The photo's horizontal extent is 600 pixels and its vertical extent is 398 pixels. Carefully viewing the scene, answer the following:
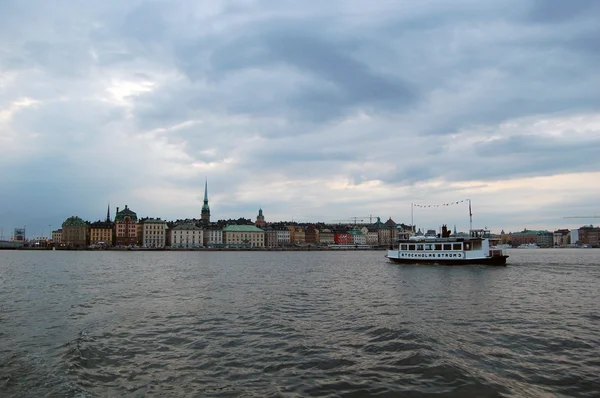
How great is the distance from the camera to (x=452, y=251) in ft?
242

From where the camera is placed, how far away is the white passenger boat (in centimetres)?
7238

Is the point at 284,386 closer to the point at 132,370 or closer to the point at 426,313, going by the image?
the point at 132,370

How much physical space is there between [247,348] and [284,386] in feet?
15.3

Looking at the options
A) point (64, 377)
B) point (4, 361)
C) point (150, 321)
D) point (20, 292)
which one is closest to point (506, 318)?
point (150, 321)

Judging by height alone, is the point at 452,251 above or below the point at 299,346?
above

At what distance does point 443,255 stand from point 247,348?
207 ft

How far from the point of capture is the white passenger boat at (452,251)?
72375 millimetres

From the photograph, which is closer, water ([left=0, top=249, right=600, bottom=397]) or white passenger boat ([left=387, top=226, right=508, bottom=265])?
water ([left=0, top=249, right=600, bottom=397])

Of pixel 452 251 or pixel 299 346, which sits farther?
pixel 452 251

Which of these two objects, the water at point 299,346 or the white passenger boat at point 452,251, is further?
the white passenger boat at point 452,251

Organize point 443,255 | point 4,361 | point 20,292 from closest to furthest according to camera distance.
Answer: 1. point 4,361
2. point 20,292
3. point 443,255

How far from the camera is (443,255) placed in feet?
244

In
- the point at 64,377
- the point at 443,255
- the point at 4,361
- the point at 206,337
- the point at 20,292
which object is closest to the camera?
the point at 64,377

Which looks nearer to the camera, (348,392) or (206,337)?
(348,392)
